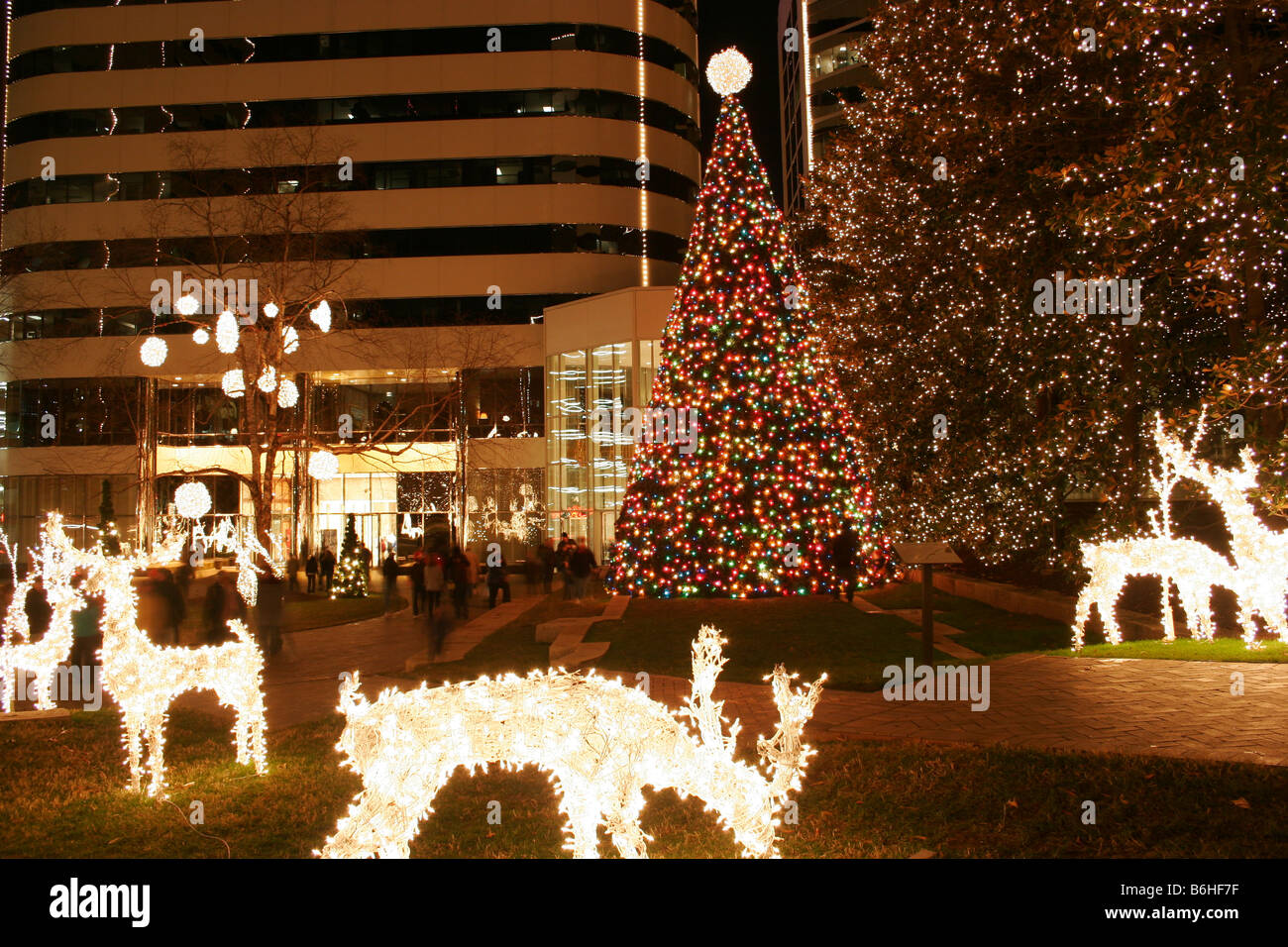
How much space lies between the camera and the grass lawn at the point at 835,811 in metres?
5.42

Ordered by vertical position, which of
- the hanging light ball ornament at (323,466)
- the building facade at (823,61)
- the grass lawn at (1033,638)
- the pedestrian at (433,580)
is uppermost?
the building facade at (823,61)

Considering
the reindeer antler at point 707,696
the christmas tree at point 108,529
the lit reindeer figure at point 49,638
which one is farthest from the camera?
the christmas tree at point 108,529

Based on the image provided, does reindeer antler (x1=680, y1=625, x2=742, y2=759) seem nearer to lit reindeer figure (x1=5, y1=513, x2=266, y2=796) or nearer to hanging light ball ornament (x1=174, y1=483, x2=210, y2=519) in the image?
lit reindeer figure (x1=5, y1=513, x2=266, y2=796)

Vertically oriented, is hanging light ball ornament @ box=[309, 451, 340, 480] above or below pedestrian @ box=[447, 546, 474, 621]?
above

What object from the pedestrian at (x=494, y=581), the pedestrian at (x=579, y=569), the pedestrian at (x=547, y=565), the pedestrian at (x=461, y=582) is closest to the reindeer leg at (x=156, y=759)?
the pedestrian at (x=461, y=582)

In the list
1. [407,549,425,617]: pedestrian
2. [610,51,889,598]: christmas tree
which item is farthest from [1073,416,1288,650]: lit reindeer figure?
[407,549,425,617]: pedestrian

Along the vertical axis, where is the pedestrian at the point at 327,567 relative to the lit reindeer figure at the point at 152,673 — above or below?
below

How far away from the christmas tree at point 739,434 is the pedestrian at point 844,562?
0.21 meters

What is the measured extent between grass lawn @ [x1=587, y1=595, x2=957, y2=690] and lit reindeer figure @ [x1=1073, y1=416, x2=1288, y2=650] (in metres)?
2.13

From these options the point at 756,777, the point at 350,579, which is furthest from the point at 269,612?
the point at 350,579

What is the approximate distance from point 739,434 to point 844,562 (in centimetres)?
298

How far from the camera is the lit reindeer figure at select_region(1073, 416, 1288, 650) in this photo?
1072cm

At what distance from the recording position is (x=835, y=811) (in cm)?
609

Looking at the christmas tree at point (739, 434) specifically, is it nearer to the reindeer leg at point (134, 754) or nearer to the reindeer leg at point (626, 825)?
the reindeer leg at point (134, 754)
